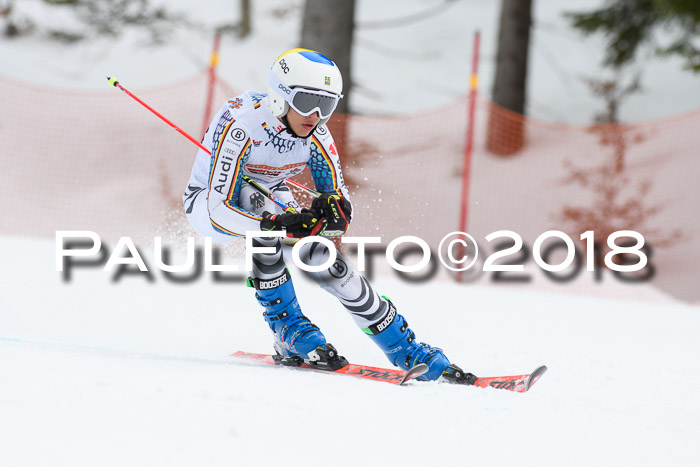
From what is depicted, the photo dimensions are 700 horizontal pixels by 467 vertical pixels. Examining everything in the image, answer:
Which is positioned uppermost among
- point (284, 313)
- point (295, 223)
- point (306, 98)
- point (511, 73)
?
point (511, 73)

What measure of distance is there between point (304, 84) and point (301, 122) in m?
0.20

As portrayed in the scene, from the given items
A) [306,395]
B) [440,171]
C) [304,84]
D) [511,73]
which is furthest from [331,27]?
[306,395]

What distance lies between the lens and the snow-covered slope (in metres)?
2.13

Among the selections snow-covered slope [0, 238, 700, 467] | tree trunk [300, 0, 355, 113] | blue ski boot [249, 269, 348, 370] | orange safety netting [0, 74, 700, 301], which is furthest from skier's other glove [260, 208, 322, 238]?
tree trunk [300, 0, 355, 113]

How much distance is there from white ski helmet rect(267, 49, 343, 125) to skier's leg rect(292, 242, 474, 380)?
2.38ft

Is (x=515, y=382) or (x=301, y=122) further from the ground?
(x=301, y=122)

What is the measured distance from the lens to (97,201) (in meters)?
A: 11.1

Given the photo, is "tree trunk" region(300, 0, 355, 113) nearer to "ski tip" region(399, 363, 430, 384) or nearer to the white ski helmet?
the white ski helmet

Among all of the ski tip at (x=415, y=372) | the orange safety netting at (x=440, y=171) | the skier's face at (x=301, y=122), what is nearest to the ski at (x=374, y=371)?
the ski tip at (x=415, y=372)

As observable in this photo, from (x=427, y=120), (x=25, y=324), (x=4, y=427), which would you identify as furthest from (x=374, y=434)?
(x=427, y=120)

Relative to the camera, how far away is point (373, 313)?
12.5 feet

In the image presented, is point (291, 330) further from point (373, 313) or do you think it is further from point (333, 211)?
point (333, 211)

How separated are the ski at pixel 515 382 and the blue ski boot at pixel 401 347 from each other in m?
0.17

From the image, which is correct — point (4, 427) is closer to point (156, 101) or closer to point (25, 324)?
point (25, 324)
